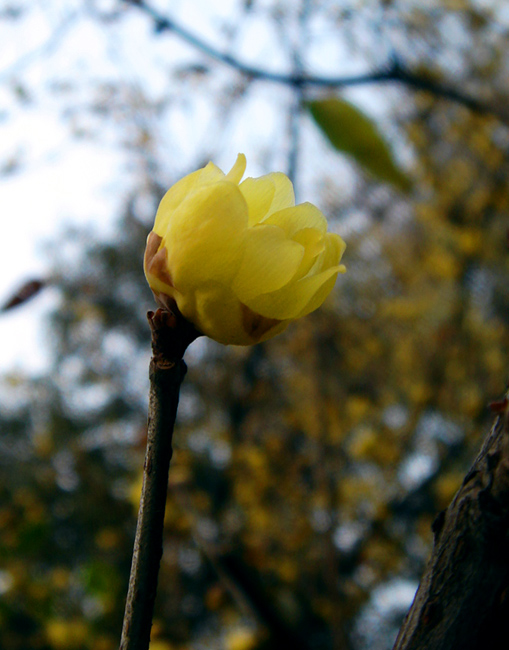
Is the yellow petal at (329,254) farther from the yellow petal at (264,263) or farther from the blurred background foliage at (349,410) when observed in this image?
the blurred background foliage at (349,410)

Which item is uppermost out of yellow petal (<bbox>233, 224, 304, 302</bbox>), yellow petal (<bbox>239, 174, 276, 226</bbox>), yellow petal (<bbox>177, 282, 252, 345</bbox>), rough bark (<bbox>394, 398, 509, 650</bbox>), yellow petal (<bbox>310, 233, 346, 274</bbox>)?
yellow petal (<bbox>239, 174, 276, 226</bbox>)

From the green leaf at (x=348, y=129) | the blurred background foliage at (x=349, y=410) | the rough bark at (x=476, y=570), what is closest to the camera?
the rough bark at (x=476, y=570)

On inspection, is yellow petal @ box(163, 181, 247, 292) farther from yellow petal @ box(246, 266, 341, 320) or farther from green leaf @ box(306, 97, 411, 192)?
green leaf @ box(306, 97, 411, 192)

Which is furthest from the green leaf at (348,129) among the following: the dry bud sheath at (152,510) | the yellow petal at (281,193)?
the dry bud sheath at (152,510)

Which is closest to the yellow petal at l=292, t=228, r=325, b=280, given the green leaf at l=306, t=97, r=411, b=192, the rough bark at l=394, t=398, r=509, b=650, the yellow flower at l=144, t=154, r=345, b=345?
the yellow flower at l=144, t=154, r=345, b=345

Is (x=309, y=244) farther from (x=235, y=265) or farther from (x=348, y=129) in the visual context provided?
(x=348, y=129)

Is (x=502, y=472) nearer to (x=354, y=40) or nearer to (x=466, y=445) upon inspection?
(x=354, y=40)

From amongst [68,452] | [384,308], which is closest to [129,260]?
[68,452]
